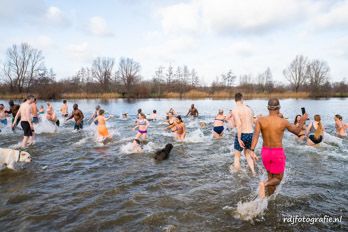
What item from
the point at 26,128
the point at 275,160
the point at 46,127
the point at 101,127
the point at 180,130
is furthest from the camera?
the point at 46,127

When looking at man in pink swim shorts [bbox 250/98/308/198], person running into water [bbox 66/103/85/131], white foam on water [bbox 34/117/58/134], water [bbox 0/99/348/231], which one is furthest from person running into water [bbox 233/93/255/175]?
white foam on water [bbox 34/117/58/134]

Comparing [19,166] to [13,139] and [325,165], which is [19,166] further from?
[325,165]

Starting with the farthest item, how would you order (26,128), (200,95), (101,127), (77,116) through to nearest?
1. (200,95)
2. (77,116)
3. (101,127)
4. (26,128)

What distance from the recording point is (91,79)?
3465 inches

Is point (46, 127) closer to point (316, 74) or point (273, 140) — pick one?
point (273, 140)

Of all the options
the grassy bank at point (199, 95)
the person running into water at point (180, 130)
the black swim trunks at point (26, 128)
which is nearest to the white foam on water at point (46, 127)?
the black swim trunks at point (26, 128)

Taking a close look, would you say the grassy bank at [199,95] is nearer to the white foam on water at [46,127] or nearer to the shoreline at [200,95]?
the shoreline at [200,95]

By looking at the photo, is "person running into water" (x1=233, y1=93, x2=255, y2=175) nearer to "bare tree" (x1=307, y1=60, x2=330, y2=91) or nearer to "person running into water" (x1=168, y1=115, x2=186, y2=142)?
"person running into water" (x1=168, y1=115, x2=186, y2=142)

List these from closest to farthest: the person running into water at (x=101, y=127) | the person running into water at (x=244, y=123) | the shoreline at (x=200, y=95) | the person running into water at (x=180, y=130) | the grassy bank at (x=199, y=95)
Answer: the person running into water at (x=244, y=123) → the person running into water at (x=101, y=127) → the person running into water at (x=180, y=130) → the shoreline at (x=200, y=95) → the grassy bank at (x=199, y=95)

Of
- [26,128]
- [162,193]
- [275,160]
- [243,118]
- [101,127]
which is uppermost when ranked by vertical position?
[243,118]

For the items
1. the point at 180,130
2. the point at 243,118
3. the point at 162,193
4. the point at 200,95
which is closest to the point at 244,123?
the point at 243,118

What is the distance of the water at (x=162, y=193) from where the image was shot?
4887 millimetres

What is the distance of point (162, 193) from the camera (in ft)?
20.6

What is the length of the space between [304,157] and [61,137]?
10584 mm
